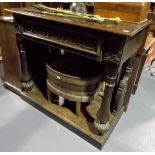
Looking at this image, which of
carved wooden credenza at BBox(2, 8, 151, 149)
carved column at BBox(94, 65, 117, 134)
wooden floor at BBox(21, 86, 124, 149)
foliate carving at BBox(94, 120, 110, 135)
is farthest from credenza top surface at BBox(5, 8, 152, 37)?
wooden floor at BBox(21, 86, 124, 149)

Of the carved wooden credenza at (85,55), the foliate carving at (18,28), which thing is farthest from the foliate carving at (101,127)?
the foliate carving at (18,28)

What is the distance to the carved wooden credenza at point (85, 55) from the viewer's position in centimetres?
104

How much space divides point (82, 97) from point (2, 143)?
69cm

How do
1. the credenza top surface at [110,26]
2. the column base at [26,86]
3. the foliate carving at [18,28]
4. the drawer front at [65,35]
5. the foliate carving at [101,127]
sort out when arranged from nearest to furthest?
the credenza top surface at [110,26] < the drawer front at [65,35] < the foliate carving at [101,127] < the foliate carving at [18,28] < the column base at [26,86]

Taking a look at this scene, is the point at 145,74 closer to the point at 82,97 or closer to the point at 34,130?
the point at 82,97

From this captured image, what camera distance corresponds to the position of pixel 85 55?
114 centimetres

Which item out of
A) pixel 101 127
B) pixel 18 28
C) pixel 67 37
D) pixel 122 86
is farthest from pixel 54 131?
pixel 18 28

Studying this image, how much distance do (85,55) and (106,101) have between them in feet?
1.10

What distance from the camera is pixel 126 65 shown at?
144 cm

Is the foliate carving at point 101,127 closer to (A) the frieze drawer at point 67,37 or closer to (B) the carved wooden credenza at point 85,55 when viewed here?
(B) the carved wooden credenza at point 85,55

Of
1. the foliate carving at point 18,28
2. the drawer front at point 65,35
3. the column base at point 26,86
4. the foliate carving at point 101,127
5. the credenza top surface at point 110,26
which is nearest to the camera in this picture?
the credenza top surface at point 110,26

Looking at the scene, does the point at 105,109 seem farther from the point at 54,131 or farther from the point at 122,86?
the point at 54,131

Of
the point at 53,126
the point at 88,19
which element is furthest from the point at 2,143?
the point at 88,19

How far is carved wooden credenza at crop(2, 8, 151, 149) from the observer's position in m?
1.04
